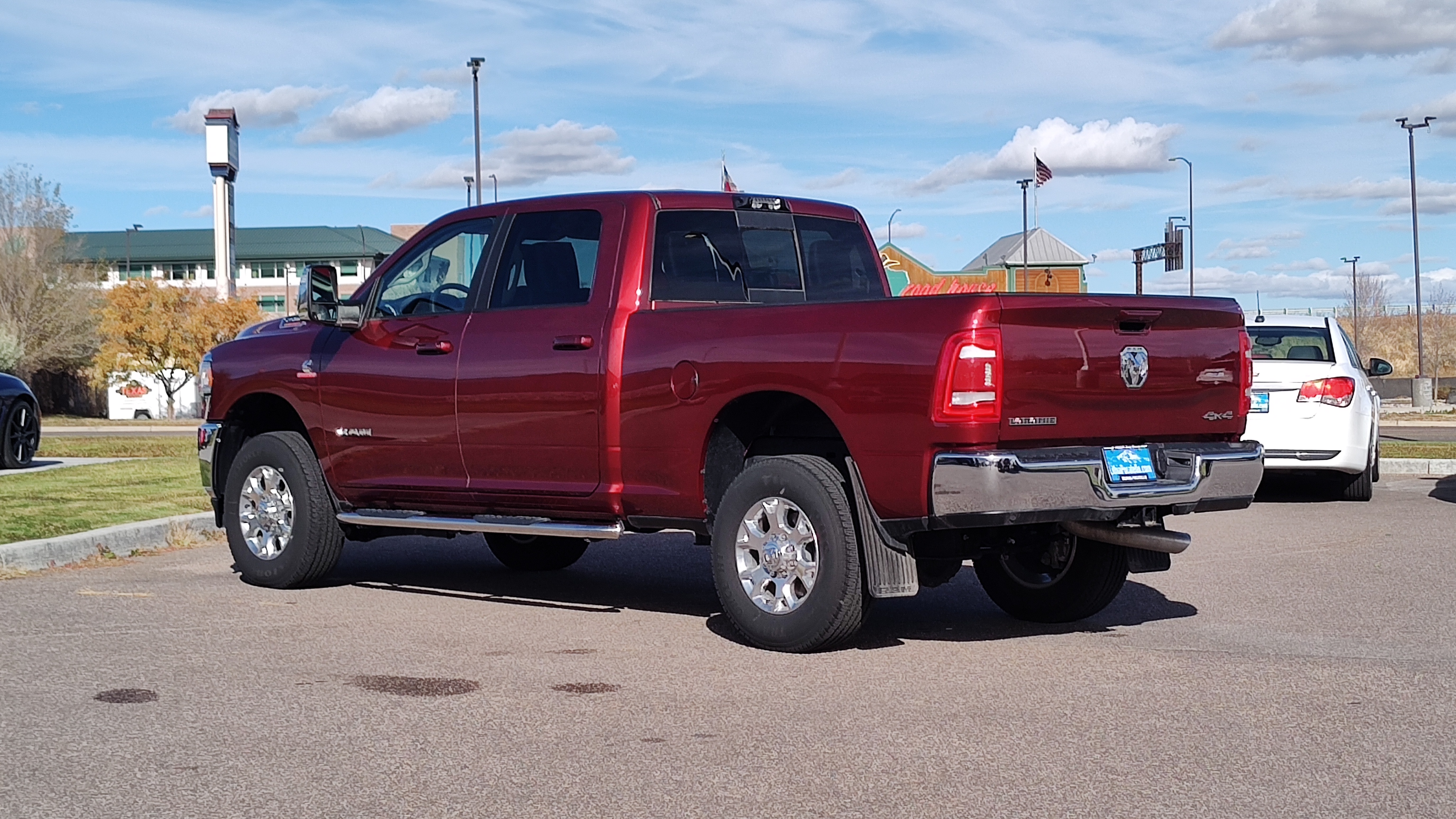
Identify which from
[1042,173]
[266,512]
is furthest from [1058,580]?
[1042,173]

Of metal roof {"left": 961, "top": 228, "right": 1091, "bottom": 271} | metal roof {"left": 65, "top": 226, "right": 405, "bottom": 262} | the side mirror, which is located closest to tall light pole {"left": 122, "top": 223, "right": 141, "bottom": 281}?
metal roof {"left": 65, "top": 226, "right": 405, "bottom": 262}

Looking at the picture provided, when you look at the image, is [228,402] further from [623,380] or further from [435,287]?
[623,380]

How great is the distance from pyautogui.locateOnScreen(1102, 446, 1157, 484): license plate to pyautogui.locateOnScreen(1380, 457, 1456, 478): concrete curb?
11.8 metres

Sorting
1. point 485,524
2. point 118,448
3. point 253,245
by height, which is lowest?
point 485,524

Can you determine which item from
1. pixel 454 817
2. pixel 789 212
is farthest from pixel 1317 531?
pixel 454 817

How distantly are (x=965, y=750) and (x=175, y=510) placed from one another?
8.84m

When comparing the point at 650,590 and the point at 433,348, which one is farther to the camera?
the point at 650,590

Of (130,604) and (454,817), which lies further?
(130,604)

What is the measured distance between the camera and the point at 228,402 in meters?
9.30

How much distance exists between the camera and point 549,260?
26.4 feet

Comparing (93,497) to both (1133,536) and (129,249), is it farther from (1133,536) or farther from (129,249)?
(129,249)

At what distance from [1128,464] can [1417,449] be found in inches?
600

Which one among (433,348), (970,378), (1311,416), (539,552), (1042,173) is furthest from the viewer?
(1042,173)

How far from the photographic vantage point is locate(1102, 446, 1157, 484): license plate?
6555mm
